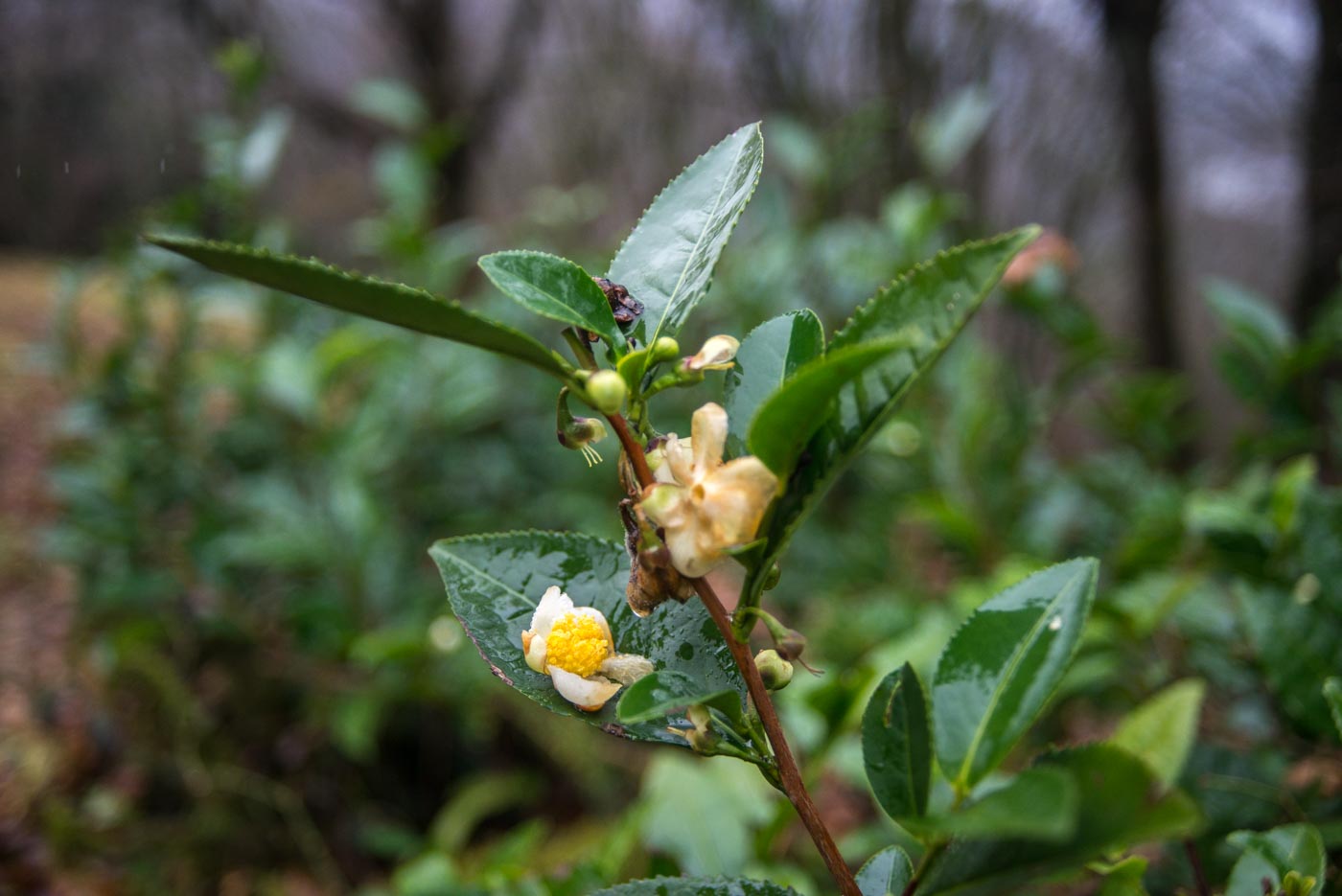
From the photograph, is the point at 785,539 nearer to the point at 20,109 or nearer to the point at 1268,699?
the point at 1268,699

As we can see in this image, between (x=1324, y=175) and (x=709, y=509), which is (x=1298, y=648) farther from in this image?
(x=1324, y=175)

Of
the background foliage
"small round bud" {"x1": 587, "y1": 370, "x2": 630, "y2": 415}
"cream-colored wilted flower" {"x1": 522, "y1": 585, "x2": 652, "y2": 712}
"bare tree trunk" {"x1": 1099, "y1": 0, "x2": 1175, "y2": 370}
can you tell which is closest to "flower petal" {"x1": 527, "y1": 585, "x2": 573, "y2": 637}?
"cream-colored wilted flower" {"x1": 522, "y1": 585, "x2": 652, "y2": 712}

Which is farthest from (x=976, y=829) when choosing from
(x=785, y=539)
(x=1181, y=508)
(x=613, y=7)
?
(x=613, y=7)

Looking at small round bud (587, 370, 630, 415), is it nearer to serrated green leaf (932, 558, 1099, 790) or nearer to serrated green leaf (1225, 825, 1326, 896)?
serrated green leaf (932, 558, 1099, 790)

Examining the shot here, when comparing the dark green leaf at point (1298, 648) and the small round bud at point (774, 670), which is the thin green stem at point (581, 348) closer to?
the small round bud at point (774, 670)

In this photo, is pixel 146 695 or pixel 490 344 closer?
pixel 490 344
